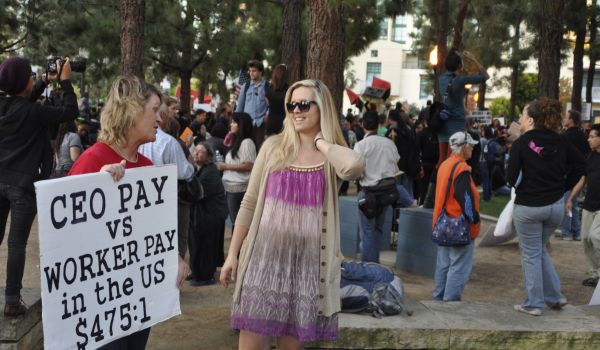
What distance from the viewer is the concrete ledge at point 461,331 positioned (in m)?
4.52

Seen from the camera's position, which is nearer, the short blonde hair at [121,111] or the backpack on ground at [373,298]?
the short blonde hair at [121,111]

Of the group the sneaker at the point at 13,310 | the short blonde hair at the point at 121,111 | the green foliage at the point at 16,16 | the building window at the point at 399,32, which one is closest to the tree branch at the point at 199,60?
the green foliage at the point at 16,16

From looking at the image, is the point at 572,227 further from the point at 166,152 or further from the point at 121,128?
the point at 121,128

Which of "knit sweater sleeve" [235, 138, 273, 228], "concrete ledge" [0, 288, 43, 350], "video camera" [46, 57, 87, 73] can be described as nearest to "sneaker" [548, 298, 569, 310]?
"knit sweater sleeve" [235, 138, 273, 228]

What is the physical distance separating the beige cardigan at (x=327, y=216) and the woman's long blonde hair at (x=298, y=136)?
0.07 metres

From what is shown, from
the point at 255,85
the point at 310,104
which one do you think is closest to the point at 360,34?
the point at 255,85

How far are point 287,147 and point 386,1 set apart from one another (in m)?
14.9

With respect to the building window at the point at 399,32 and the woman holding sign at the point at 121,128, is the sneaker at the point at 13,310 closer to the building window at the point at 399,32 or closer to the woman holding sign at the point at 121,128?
the woman holding sign at the point at 121,128

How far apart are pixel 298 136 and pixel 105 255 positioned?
3.55ft

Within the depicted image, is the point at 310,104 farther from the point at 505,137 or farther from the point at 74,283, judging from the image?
the point at 505,137

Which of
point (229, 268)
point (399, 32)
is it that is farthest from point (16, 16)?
point (399, 32)

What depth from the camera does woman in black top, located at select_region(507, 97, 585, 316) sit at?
5227mm

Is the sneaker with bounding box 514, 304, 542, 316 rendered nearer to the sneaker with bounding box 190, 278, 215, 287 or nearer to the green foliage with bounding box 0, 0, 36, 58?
the sneaker with bounding box 190, 278, 215, 287

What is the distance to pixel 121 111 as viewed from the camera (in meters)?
2.99
